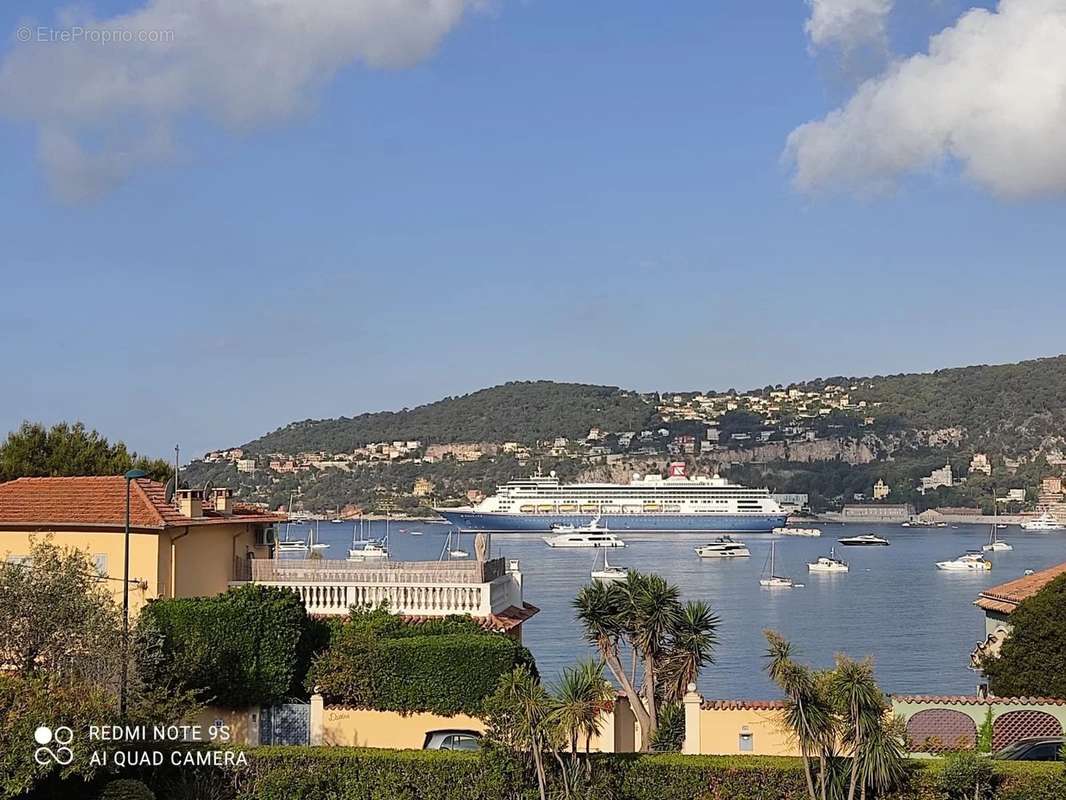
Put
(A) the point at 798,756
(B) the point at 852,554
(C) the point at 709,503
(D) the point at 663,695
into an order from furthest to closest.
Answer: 1. (C) the point at 709,503
2. (B) the point at 852,554
3. (D) the point at 663,695
4. (A) the point at 798,756

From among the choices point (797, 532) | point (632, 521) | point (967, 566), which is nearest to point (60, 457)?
point (967, 566)

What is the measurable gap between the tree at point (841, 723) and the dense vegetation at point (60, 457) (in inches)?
669

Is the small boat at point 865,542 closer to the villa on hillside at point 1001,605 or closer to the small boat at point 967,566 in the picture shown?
the small boat at point 967,566

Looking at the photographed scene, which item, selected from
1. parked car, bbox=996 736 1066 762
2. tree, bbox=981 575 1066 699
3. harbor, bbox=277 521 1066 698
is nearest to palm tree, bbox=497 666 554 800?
parked car, bbox=996 736 1066 762

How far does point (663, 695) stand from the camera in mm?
15016

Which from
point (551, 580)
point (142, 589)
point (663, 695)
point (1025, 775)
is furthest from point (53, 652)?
point (551, 580)

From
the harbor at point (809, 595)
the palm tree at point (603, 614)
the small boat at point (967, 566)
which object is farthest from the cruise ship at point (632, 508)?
the palm tree at point (603, 614)

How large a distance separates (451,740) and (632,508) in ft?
408

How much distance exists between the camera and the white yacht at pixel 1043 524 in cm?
15350

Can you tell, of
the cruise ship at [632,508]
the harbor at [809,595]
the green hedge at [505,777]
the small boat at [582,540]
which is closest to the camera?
the green hedge at [505,777]

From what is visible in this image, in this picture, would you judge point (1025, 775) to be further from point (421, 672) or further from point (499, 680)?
point (421, 672)

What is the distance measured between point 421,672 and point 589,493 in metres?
125

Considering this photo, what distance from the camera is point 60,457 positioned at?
25.5m

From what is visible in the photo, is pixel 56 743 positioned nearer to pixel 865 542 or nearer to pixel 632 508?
pixel 865 542
